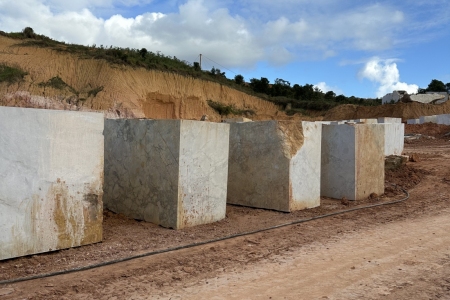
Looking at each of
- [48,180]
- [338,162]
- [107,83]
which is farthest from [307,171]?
[107,83]

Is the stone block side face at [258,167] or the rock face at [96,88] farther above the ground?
the rock face at [96,88]

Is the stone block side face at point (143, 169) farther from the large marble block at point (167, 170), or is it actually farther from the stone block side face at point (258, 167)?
the stone block side face at point (258, 167)

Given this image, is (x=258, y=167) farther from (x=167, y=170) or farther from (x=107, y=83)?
(x=107, y=83)

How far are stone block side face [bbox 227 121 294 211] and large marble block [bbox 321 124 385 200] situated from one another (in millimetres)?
1936

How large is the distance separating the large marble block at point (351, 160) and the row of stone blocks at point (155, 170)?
0.07 feet

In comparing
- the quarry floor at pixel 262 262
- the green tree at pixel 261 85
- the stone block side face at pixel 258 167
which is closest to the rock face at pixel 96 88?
the stone block side face at pixel 258 167

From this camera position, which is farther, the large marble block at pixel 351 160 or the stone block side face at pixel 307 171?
the large marble block at pixel 351 160

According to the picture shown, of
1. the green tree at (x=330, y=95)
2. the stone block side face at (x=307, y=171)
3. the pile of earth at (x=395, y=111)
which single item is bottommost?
the stone block side face at (x=307, y=171)

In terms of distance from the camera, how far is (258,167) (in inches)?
305

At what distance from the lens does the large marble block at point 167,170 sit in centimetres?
601

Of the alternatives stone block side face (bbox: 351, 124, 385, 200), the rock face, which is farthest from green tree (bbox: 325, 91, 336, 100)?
stone block side face (bbox: 351, 124, 385, 200)

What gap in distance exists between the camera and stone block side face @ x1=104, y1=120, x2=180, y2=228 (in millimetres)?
6020

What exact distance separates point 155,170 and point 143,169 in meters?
Answer: 0.30

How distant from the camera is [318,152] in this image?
26.0 ft
